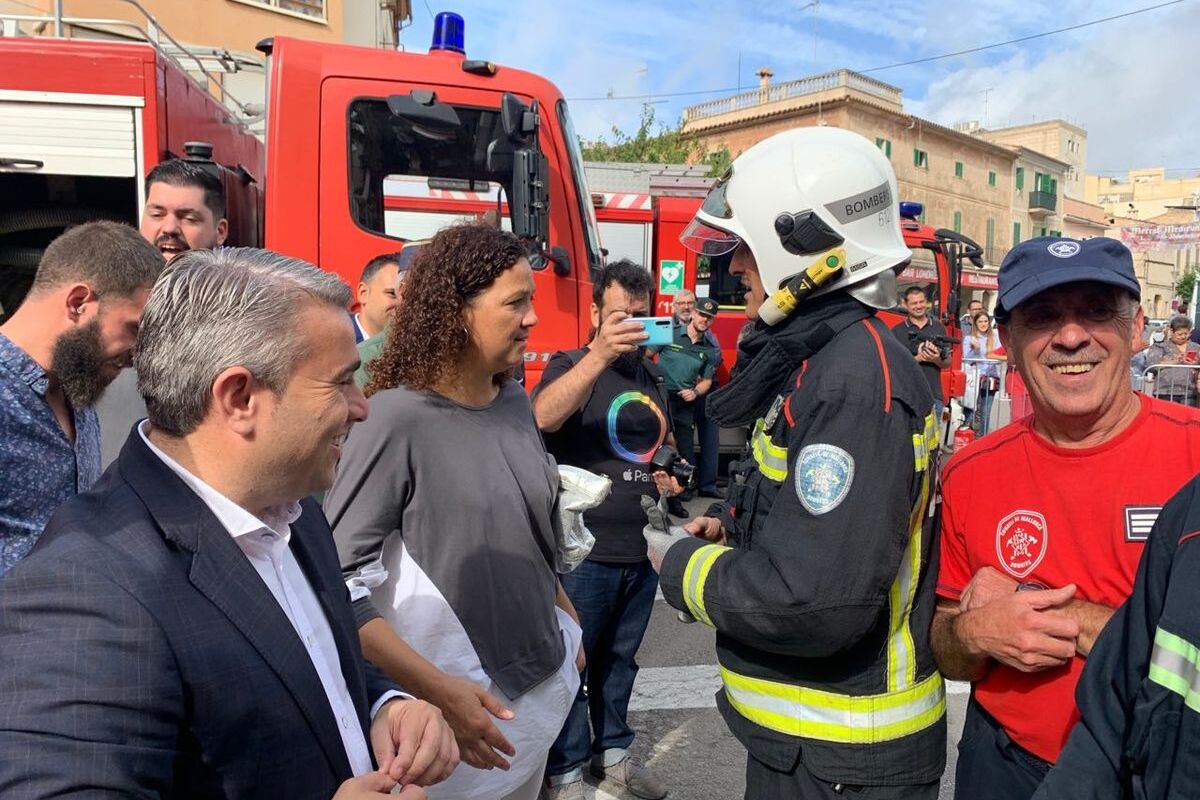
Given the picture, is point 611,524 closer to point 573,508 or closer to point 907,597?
point 573,508

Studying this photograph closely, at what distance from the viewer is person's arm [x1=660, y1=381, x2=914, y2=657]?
1.47m

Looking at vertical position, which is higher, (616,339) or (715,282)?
(715,282)

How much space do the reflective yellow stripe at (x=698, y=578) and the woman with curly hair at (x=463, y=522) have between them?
0.47 meters

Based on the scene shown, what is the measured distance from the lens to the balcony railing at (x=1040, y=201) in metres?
45.7

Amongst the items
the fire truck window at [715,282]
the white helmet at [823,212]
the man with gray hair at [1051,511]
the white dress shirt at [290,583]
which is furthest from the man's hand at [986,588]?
the fire truck window at [715,282]

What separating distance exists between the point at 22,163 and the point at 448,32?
219cm

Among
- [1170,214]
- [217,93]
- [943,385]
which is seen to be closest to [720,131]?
[943,385]

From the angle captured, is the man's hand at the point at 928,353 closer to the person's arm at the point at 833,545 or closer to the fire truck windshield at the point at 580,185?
the fire truck windshield at the point at 580,185

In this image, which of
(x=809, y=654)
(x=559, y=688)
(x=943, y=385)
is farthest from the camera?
(x=943, y=385)

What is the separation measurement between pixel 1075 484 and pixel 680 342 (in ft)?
19.4

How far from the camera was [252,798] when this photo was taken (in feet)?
3.43

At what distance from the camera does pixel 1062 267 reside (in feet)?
5.29

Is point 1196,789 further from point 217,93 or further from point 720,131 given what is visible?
point 720,131

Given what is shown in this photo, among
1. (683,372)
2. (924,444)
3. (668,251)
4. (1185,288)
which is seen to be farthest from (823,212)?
(1185,288)
